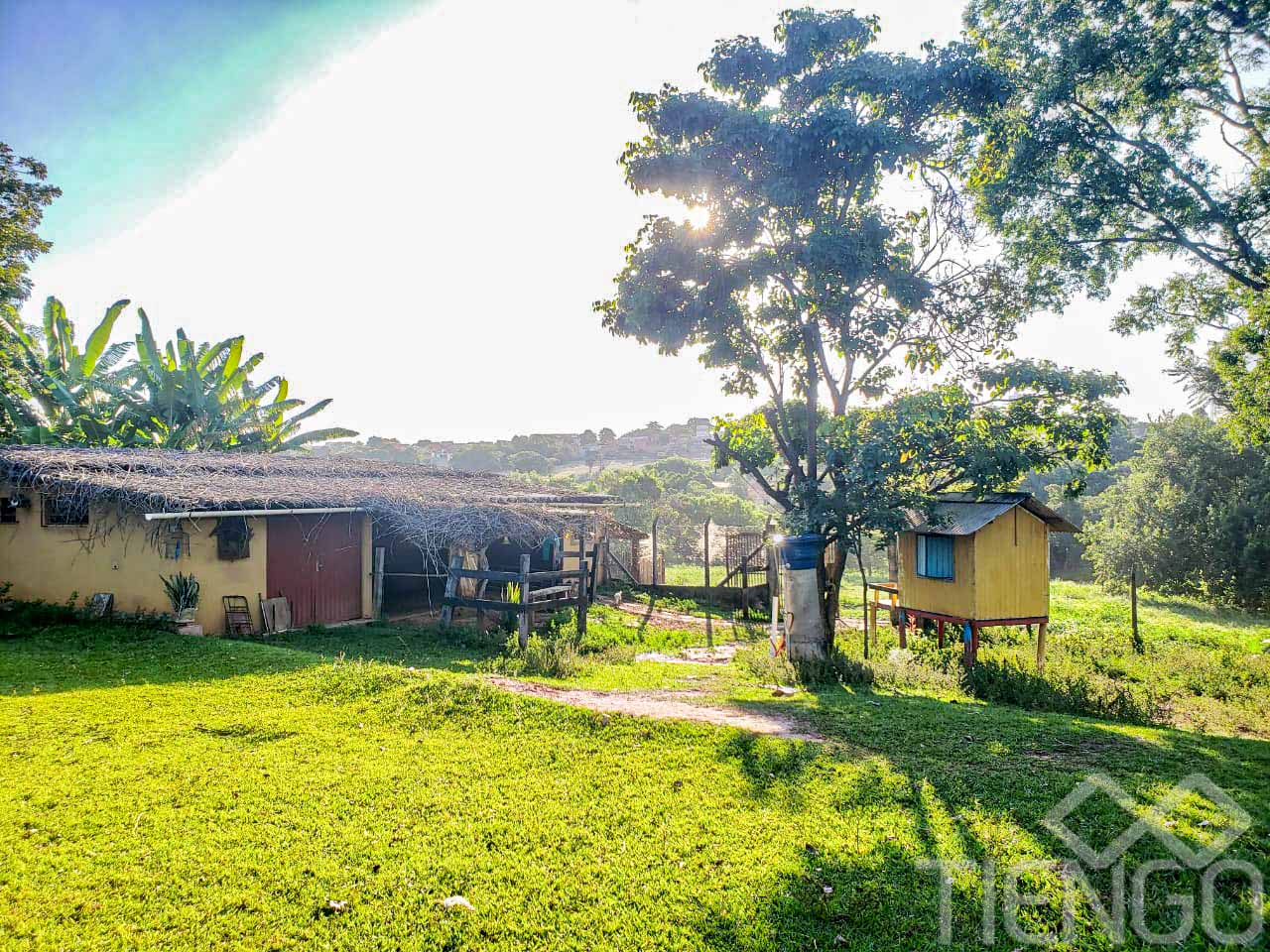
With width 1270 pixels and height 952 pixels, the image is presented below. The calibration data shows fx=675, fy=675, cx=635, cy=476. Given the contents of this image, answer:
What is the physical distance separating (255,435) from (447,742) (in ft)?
69.9

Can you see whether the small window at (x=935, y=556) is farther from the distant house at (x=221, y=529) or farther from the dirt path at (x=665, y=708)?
the distant house at (x=221, y=529)

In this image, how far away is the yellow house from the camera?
1212 cm

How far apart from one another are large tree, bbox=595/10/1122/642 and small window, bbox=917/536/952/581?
1.50 metres

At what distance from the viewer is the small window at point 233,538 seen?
45.3 feet

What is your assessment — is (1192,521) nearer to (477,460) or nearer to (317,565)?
(317,565)

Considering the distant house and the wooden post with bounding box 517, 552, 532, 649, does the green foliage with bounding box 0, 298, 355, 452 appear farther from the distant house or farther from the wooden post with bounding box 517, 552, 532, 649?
the wooden post with bounding box 517, 552, 532, 649

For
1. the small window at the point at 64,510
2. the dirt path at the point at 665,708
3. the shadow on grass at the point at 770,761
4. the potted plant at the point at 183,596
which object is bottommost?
the dirt path at the point at 665,708

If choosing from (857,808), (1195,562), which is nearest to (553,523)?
(857,808)

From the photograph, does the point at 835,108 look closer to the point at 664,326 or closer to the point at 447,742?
the point at 664,326

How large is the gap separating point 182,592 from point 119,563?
1.90 meters

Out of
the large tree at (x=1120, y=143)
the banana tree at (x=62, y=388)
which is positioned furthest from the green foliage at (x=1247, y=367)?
the banana tree at (x=62, y=388)

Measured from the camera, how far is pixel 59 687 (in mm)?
8945

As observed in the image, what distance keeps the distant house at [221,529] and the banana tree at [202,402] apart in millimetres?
5303

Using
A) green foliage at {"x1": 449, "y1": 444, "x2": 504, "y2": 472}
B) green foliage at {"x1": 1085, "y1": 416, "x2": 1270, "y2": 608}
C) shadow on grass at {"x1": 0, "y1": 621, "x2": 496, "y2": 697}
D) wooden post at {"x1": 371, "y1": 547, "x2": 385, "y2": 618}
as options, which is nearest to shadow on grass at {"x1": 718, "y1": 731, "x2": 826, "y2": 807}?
shadow on grass at {"x1": 0, "y1": 621, "x2": 496, "y2": 697}
